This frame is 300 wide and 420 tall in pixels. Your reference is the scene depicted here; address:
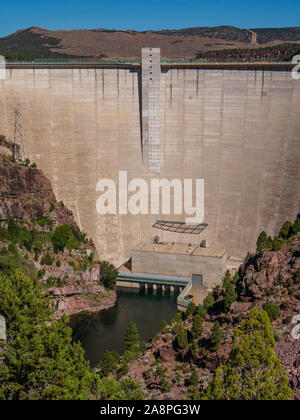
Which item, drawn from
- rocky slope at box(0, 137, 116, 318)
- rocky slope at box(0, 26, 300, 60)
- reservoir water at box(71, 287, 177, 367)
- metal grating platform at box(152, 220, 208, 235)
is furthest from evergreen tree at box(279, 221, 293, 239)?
rocky slope at box(0, 26, 300, 60)

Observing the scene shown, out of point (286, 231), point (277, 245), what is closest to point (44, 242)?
point (277, 245)

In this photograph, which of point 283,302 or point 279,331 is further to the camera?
point 283,302

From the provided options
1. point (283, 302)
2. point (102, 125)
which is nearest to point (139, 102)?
point (102, 125)

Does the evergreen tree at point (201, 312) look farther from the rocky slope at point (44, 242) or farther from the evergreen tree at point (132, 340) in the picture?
the rocky slope at point (44, 242)
